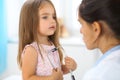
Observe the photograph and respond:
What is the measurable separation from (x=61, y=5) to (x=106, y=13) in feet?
6.52

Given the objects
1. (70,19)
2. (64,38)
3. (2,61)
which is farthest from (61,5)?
(2,61)

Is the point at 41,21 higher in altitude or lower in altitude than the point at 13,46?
higher

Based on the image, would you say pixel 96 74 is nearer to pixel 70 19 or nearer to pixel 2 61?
pixel 2 61

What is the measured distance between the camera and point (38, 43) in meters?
1.36

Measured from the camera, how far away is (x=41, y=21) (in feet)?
4.37

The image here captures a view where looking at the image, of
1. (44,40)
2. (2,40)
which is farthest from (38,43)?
(2,40)

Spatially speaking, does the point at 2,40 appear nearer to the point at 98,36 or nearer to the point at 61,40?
the point at 61,40

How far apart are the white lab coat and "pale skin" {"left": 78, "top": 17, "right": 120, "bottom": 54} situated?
2.6 inches

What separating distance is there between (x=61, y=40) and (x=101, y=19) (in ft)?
5.54

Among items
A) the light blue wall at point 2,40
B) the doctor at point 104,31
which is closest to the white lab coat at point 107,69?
the doctor at point 104,31

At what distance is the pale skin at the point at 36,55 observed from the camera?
1288mm

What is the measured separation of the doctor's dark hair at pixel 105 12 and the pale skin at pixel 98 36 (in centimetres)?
2

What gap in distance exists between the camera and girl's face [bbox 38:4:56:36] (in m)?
1.33

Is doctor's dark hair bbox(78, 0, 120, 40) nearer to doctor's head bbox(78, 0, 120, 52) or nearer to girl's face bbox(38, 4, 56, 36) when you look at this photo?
doctor's head bbox(78, 0, 120, 52)
